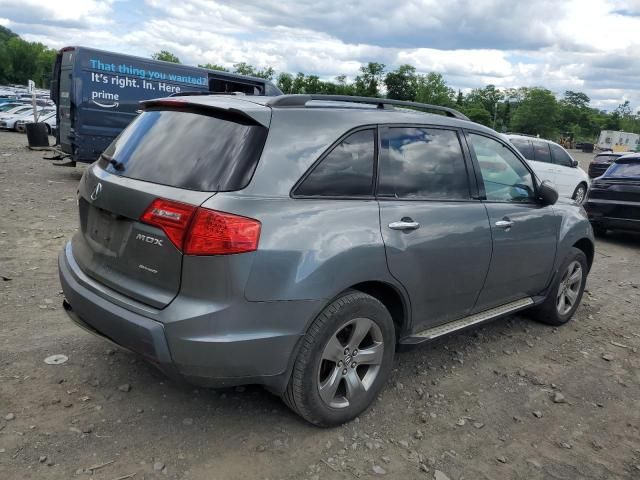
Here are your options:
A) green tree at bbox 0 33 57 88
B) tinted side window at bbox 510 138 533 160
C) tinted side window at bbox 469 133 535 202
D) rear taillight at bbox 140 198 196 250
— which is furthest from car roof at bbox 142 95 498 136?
green tree at bbox 0 33 57 88

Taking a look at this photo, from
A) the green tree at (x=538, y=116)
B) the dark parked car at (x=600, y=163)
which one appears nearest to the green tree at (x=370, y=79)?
the green tree at (x=538, y=116)

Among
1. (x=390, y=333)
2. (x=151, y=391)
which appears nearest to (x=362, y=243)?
(x=390, y=333)

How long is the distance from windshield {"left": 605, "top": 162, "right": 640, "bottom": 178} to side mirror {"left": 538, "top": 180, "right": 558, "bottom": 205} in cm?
575

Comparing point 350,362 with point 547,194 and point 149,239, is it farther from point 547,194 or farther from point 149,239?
point 547,194

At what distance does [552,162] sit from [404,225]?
37.7 ft

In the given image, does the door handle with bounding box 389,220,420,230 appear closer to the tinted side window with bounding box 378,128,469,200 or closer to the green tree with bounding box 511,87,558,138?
the tinted side window with bounding box 378,128,469,200

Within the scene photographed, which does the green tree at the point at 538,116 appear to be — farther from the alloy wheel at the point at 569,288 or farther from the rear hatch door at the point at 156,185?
the rear hatch door at the point at 156,185

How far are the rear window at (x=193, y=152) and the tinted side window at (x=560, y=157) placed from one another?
Result: 12155mm

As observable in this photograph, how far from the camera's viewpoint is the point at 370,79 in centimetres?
8900

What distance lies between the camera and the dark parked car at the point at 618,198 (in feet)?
28.8

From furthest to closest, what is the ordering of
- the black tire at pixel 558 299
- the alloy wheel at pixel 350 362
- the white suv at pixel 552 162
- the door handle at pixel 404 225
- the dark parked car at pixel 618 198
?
the white suv at pixel 552 162 < the dark parked car at pixel 618 198 < the black tire at pixel 558 299 < the door handle at pixel 404 225 < the alloy wheel at pixel 350 362

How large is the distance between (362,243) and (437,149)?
1067mm

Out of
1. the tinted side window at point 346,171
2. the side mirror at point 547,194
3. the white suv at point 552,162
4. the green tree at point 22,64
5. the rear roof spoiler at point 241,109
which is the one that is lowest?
the green tree at point 22,64

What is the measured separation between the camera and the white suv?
505 inches
